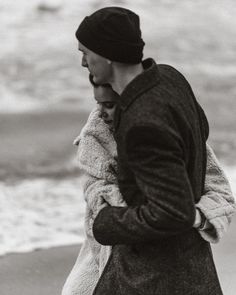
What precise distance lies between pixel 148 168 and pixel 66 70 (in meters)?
7.95

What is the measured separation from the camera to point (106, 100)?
2312 mm

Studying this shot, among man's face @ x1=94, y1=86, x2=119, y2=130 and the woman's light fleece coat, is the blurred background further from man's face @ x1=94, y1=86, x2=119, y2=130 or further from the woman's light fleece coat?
man's face @ x1=94, y1=86, x2=119, y2=130

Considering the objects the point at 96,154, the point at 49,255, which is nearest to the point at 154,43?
the point at 49,255

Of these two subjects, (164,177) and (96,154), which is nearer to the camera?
(164,177)

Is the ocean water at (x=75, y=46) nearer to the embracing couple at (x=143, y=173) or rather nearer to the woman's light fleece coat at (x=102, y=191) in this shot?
the woman's light fleece coat at (x=102, y=191)

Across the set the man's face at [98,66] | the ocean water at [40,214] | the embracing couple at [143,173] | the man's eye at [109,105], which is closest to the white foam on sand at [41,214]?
the ocean water at [40,214]

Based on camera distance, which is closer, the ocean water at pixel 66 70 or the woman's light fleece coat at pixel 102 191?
the woman's light fleece coat at pixel 102 191

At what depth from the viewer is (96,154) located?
A: 2.48m

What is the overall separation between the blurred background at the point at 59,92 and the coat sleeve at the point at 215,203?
7.45 feet

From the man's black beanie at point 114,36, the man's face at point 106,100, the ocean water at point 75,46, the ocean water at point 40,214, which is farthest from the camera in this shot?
the ocean water at point 75,46

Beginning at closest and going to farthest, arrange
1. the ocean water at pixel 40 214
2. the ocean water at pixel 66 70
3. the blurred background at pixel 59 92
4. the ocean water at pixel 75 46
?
1. the ocean water at pixel 40 214
2. the ocean water at pixel 66 70
3. the blurred background at pixel 59 92
4. the ocean water at pixel 75 46

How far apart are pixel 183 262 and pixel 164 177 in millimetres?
408

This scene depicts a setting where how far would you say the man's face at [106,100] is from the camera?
229 centimetres

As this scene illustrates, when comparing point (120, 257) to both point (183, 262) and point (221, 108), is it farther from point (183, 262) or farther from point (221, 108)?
point (221, 108)
